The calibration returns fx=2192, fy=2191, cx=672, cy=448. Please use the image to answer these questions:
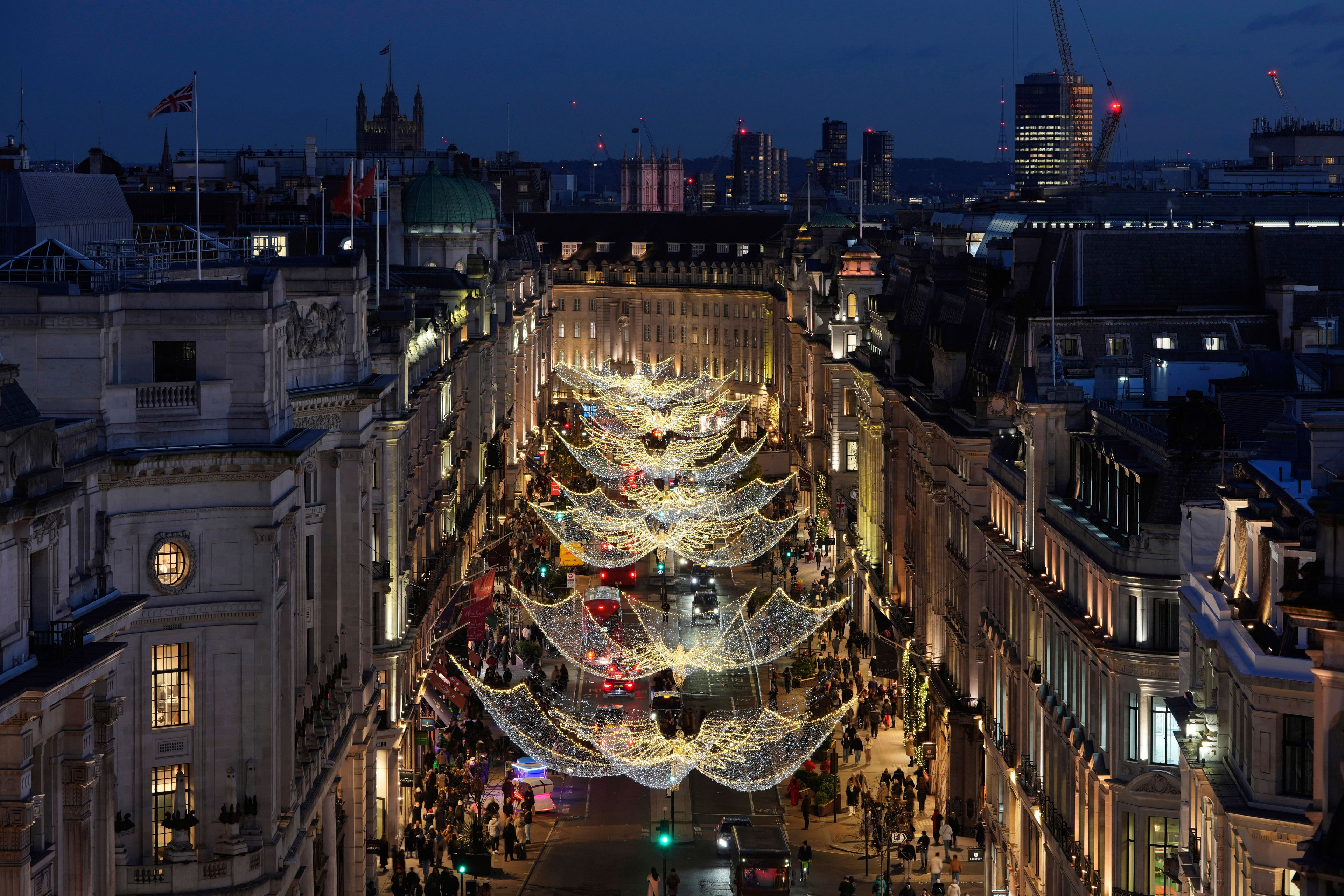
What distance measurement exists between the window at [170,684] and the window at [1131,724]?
19.1 meters

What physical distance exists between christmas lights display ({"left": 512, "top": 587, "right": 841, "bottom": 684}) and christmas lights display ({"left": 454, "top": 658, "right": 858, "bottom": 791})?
4762mm

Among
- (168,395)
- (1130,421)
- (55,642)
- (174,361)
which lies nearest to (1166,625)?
(1130,421)

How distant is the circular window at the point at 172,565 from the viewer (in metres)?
42.4

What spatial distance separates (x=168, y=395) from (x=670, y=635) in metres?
49.8

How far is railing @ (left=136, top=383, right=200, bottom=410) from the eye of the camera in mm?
41625

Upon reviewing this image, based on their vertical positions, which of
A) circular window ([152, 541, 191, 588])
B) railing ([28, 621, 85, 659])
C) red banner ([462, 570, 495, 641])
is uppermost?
railing ([28, 621, 85, 659])

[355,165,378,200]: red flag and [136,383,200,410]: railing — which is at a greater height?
[355,165,378,200]: red flag

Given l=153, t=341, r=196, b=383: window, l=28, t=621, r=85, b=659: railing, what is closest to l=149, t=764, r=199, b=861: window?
l=153, t=341, r=196, b=383: window

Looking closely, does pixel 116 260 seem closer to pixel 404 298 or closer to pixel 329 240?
pixel 404 298

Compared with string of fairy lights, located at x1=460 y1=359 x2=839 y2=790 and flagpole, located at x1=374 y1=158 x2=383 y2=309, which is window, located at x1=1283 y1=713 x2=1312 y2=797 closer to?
string of fairy lights, located at x1=460 y1=359 x2=839 y2=790

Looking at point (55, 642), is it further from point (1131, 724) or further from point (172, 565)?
point (1131, 724)

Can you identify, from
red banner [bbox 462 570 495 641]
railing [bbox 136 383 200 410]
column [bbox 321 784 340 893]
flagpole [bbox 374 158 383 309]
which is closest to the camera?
railing [bbox 136 383 200 410]

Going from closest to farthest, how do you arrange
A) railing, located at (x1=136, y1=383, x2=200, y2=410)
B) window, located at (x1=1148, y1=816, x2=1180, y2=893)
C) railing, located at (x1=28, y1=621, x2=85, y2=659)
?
railing, located at (x1=28, y1=621, x2=85, y2=659) → railing, located at (x1=136, y1=383, x2=200, y2=410) → window, located at (x1=1148, y1=816, x2=1180, y2=893)

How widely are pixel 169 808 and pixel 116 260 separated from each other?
12243 mm
